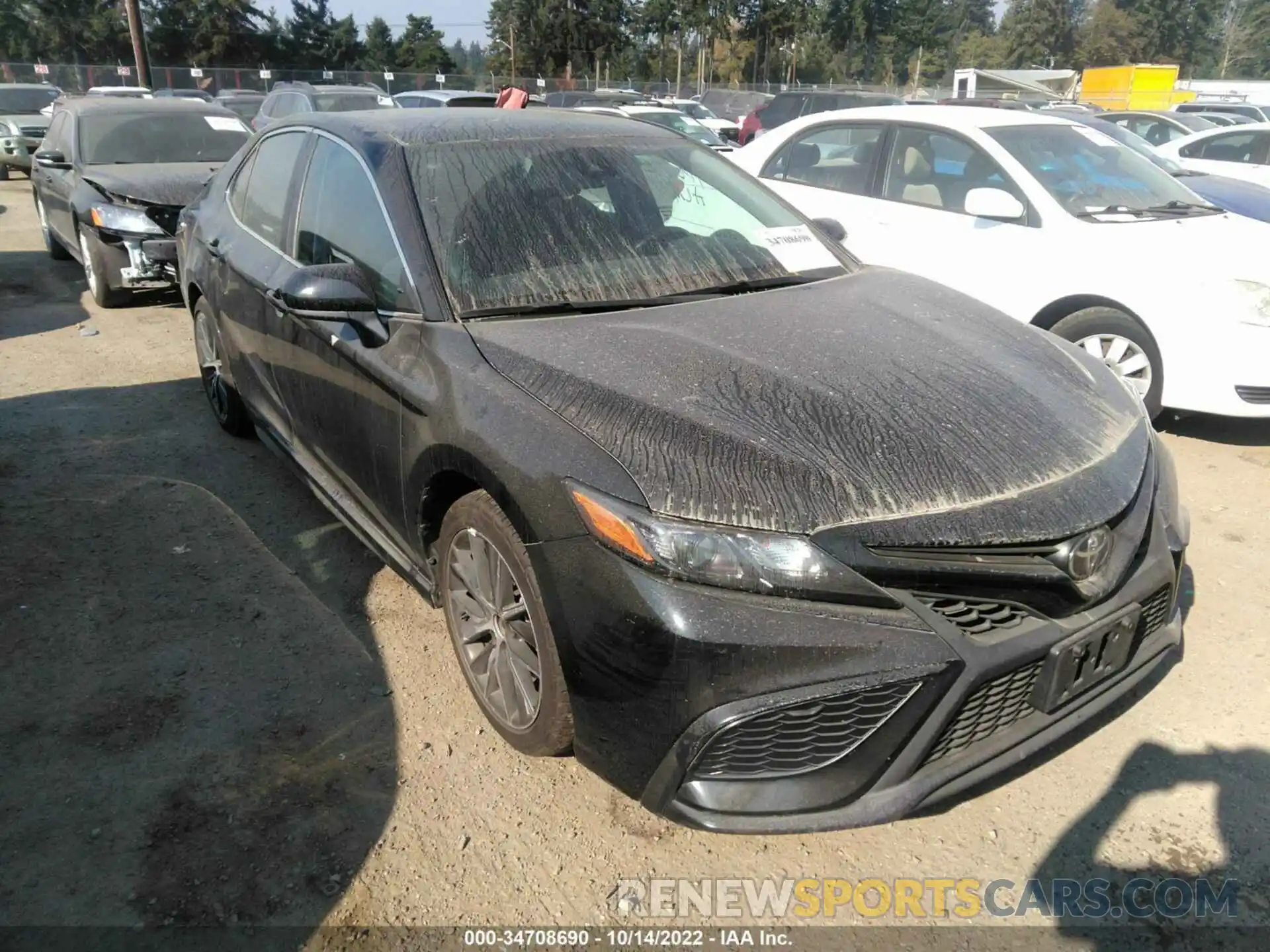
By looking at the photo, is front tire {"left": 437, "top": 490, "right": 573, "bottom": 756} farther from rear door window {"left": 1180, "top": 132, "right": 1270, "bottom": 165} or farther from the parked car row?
rear door window {"left": 1180, "top": 132, "right": 1270, "bottom": 165}

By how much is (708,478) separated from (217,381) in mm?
3702

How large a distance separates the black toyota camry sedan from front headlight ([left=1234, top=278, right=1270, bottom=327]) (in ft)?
7.30

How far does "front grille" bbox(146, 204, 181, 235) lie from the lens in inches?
280

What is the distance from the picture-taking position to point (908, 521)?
6.58ft

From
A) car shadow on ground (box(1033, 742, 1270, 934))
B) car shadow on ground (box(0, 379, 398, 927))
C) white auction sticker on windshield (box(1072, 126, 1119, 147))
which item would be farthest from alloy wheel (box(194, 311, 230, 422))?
white auction sticker on windshield (box(1072, 126, 1119, 147))

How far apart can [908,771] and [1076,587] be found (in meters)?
Answer: 0.57

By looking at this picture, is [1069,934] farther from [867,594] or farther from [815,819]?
[867,594]

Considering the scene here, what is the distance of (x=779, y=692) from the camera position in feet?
6.33

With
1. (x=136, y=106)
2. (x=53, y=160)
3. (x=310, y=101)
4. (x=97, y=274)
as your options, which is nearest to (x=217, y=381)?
(x=97, y=274)

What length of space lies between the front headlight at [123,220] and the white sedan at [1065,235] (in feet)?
15.8

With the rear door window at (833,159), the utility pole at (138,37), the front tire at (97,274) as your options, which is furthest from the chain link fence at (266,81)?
the rear door window at (833,159)

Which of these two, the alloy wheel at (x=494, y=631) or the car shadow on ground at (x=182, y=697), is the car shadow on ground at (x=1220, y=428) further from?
the car shadow on ground at (x=182, y=697)

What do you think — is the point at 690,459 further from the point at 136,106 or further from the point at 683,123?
the point at 683,123

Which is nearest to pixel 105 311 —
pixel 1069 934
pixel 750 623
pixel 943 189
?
pixel 943 189
